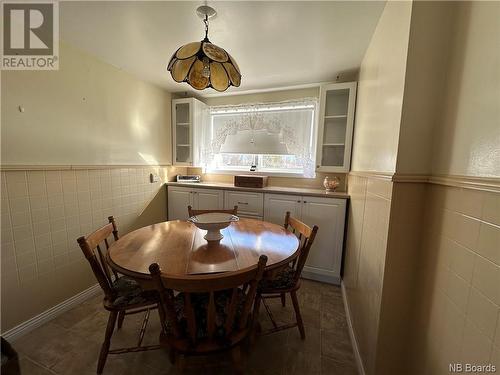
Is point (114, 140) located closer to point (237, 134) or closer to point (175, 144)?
point (175, 144)

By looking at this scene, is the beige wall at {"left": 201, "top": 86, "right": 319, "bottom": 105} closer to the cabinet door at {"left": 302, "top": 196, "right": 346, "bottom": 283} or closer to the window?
the window

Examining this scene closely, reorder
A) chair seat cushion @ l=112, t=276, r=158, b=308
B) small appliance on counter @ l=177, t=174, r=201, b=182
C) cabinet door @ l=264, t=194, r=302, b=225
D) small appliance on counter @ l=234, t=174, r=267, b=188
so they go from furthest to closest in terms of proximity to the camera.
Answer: small appliance on counter @ l=177, t=174, r=201, b=182 → small appliance on counter @ l=234, t=174, r=267, b=188 → cabinet door @ l=264, t=194, r=302, b=225 → chair seat cushion @ l=112, t=276, r=158, b=308

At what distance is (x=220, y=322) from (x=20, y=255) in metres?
1.59

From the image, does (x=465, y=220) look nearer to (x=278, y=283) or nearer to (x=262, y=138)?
(x=278, y=283)

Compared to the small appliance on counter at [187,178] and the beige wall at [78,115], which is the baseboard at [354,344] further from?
the beige wall at [78,115]

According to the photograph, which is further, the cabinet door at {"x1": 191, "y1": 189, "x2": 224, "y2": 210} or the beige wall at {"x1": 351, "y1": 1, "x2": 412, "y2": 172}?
the cabinet door at {"x1": 191, "y1": 189, "x2": 224, "y2": 210}

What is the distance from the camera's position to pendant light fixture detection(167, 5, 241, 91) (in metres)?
1.12

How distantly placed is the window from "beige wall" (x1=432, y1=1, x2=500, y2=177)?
1766 mm

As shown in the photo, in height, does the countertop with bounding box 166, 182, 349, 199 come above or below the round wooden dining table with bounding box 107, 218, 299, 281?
above

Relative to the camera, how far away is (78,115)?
1.86 metres

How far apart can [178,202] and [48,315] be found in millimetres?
1591

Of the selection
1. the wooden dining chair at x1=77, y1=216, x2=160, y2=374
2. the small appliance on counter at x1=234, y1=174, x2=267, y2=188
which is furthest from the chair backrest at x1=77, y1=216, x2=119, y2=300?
the small appliance on counter at x1=234, y1=174, x2=267, y2=188

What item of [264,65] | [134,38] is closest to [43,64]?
[134,38]

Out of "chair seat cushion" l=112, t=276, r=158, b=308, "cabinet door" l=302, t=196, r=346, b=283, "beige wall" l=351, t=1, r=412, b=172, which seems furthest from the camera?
"cabinet door" l=302, t=196, r=346, b=283
